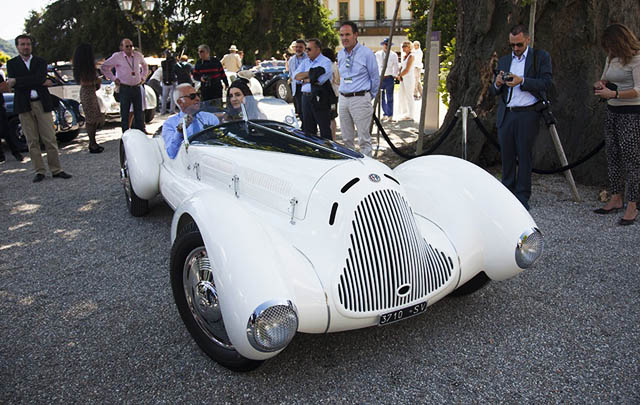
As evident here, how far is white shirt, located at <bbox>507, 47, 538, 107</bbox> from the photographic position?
197 inches

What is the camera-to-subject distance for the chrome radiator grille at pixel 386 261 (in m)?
2.71

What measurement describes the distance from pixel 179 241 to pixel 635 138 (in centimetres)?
441

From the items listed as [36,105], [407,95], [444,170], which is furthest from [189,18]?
[444,170]

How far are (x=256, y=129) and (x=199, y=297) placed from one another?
1511 millimetres

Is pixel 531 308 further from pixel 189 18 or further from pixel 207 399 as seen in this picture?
pixel 189 18

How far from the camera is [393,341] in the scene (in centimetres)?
307

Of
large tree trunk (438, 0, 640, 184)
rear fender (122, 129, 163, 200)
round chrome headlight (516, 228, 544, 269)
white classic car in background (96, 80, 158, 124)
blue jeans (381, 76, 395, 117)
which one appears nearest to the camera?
round chrome headlight (516, 228, 544, 269)

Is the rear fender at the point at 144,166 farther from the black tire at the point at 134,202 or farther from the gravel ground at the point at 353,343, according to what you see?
the gravel ground at the point at 353,343

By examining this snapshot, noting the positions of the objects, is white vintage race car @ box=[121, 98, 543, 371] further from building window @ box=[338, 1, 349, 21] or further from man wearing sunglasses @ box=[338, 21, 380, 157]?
building window @ box=[338, 1, 349, 21]

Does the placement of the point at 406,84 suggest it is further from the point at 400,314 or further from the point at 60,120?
the point at 400,314

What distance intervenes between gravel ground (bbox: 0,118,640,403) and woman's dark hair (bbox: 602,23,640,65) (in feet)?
5.44

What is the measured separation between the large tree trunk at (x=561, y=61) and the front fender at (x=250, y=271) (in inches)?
180

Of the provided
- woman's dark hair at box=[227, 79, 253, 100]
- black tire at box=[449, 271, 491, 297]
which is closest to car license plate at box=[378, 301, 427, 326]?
black tire at box=[449, 271, 491, 297]

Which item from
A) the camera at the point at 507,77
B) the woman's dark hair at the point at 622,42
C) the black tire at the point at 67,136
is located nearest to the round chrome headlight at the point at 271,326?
the camera at the point at 507,77
